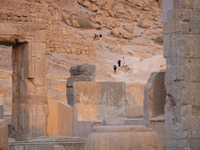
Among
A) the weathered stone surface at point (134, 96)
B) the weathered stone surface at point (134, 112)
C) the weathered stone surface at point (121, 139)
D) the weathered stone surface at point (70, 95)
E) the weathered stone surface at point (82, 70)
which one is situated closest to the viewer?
the weathered stone surface at point (121, 139)

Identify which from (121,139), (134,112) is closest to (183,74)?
(121,139)

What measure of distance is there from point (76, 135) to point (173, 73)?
109 inches

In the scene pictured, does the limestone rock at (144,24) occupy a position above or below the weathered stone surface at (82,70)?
above

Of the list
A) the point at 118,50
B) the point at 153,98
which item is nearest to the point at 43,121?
the point at 153,98

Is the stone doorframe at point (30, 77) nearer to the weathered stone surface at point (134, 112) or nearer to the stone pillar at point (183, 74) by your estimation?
the weathered stone surface at point (134, 112)

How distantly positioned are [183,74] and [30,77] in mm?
4984

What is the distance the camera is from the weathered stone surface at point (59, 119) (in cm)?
1285

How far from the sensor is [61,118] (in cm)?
1358

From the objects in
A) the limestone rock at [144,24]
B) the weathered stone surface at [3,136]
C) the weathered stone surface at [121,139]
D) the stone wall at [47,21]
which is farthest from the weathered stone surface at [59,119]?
the limestone rock at [144,24]

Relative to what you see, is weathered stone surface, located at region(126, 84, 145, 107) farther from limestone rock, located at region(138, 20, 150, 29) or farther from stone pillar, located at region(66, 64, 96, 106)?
limestone rock, located at region(138, 20, 150, 29)

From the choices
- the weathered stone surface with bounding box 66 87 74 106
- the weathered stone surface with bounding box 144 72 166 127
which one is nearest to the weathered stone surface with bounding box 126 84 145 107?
the weathered stone surface with bounding box 66 87 74 106

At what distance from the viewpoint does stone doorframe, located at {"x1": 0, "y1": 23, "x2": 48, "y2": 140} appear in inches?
547

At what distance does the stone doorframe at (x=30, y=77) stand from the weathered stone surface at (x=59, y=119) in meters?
0.19

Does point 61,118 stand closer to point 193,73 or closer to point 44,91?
point 44,91
